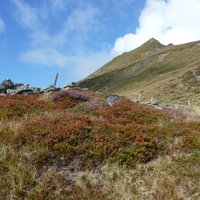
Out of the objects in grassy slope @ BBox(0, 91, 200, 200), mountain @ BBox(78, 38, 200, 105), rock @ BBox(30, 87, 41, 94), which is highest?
mountain @ BBox(78, 38, 200, 105)

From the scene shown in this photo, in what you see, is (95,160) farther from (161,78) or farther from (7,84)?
(161,78)

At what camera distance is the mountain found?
291 ft

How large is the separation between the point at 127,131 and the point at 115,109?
520 cm

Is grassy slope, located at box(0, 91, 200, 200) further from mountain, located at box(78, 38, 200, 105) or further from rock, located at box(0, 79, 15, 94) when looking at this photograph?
mountain, located at box(78, 38, 200, 105)

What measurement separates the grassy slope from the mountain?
61242mm

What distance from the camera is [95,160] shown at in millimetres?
11312

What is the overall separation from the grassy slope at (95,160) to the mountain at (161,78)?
6124 cm

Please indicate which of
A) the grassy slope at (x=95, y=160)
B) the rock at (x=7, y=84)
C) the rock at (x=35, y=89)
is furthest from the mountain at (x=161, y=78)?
the grassy slope at (x=95, y=160)

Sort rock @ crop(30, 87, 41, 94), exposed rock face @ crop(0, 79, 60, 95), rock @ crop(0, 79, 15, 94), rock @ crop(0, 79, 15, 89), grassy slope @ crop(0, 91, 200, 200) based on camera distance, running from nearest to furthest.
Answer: grassy slope @ crop(0, 91, 200, 200), exposed rock face @ crop(0, 79, 60, 95), rock @ crop(30, 87, 41, 94), rock @ crop(0, 79, 15, 94), rock @ crop(0, 79, 15, 89)

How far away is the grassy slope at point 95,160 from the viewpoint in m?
9.69

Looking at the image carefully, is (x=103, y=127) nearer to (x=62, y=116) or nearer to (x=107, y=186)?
(x=62, y=116)

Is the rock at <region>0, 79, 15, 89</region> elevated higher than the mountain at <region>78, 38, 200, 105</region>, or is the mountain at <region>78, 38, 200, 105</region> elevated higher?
the mountain at <region>78, 38, 200, 105</region>

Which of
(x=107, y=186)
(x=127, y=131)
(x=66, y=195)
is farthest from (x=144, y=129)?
(x=66, y=195)

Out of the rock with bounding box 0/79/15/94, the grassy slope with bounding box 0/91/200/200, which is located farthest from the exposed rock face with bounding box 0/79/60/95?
the grassy slope with bounding box 0/91/200/200
